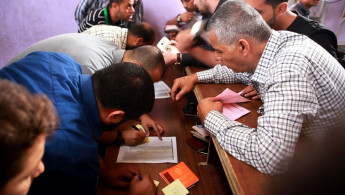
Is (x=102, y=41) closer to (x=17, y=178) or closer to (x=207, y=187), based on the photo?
(x=207, y=187)

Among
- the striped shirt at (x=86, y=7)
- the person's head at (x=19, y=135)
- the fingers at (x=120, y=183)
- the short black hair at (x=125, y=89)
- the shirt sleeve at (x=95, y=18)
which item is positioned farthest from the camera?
the striped shirt at (x=86, y=7)

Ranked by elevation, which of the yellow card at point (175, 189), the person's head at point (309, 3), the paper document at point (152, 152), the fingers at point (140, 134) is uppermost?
the person's head at point (309, 3)

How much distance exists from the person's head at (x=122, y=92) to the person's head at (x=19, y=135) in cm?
40

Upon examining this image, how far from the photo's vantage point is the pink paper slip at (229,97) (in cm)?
111

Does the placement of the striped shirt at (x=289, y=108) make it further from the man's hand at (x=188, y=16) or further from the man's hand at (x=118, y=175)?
the man's hand at (x=188, y=16)

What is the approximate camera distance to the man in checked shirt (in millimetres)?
739

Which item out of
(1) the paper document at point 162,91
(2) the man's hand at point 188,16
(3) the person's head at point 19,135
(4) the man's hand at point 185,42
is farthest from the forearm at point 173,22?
(3) the person's head at point 19,135

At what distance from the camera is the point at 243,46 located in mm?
997

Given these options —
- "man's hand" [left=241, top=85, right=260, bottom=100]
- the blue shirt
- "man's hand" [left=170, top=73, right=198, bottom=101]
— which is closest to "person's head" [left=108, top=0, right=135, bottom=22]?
"man's hand" [left=170, top=73, right=198, bottom=101]

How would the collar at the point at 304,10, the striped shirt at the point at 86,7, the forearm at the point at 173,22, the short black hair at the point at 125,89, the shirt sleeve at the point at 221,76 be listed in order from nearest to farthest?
the short black hair at the point at 125,89 → the shirt sleeve at the point at 221,76 → the collar at the point at 304,10 → the striped shirt at the point at 86,7 → the forearm at the point at 173,22

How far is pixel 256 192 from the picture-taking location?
27.0 inches

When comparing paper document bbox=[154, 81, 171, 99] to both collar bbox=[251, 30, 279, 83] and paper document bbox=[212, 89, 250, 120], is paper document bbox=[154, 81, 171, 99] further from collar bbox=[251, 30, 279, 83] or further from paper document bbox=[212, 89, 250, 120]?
collar bbox=[251, 30, 279, 83]

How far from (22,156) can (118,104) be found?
1.57ft

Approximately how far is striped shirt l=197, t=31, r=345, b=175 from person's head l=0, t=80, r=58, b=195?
638 millimetres
